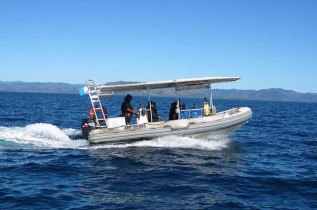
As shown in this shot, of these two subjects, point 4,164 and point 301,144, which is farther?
point 301,144

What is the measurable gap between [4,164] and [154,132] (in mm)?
7138

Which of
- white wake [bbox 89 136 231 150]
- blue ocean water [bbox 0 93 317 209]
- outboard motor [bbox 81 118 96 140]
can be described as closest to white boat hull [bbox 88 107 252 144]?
white wake [bbox 89 136 231 150]

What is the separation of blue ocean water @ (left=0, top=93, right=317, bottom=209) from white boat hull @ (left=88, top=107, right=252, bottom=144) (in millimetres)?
371

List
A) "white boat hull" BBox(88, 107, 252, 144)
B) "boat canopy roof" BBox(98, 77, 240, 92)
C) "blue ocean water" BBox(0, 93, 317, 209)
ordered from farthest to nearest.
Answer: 1. "boat canopy roof" BBox(98, 77, 240, 92)
2. "white boat hull" BBox(88, 107, 252, 144)
3. "blue ocean water" BBox(0, 93, 317, 209)

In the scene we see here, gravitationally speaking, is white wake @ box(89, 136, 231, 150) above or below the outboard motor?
below

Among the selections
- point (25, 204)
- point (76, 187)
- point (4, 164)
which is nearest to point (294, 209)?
point (76, 187)

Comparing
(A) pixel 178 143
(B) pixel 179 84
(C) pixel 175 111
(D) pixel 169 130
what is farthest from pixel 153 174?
(B) pixel 179 84

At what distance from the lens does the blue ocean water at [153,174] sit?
8.74 metres

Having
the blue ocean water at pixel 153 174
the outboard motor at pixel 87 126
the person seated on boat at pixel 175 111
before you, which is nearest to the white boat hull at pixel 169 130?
A: the blue ocean water at pixel 153 174

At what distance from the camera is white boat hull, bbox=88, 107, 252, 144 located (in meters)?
16.0

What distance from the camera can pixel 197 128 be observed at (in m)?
16.6

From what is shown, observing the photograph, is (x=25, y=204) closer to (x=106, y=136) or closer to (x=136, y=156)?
(x=136, y=156)

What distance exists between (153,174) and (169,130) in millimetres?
5463

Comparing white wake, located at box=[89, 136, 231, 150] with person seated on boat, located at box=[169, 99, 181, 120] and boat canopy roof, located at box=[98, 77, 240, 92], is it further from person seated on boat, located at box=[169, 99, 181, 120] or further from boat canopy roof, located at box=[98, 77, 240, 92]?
boat canopy roof, located at box=[98, 77, 240, 92]
